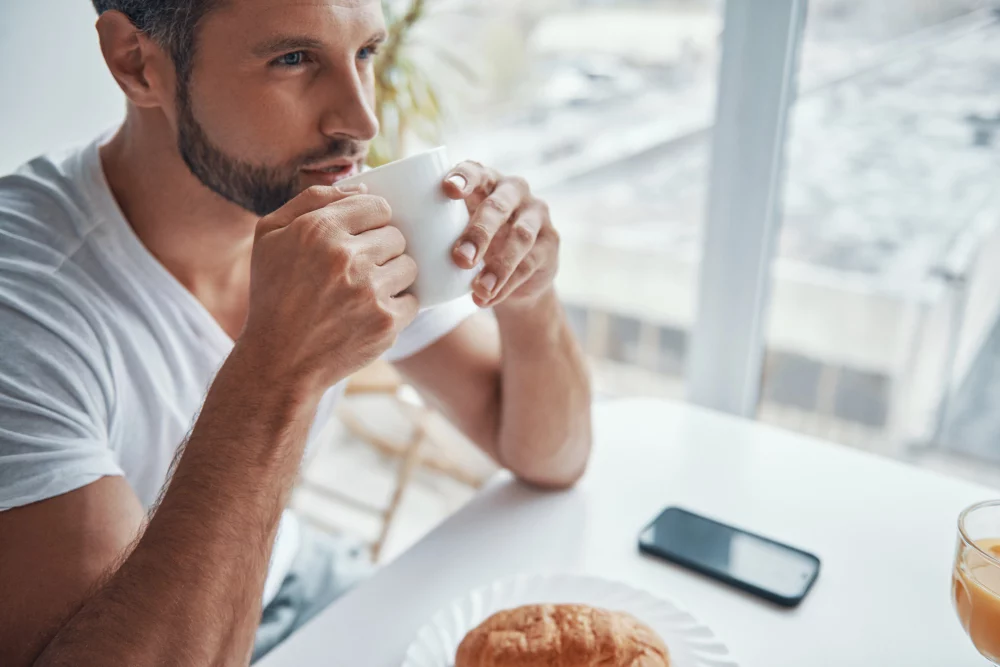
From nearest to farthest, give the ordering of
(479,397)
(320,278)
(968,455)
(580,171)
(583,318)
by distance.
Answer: (320,278)
(479,397)
(968,455)
(580,171)
(583,318)

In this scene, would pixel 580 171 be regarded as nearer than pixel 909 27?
No

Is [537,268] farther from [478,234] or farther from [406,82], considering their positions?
[406,82]

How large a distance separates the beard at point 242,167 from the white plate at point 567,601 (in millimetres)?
496

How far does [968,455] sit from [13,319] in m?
1.56

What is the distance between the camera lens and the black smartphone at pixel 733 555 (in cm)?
89

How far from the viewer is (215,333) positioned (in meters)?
1.04

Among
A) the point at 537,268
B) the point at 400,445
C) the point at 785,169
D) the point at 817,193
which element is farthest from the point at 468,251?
the point at 400,445

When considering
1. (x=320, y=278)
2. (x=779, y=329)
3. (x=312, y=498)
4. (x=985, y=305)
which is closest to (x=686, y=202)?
(x=779, y=329)

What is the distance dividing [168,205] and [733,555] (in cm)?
80

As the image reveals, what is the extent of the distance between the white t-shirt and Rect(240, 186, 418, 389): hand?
18 centimetres

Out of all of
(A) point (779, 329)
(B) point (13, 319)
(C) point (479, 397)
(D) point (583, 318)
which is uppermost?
(B) point (13, 319)

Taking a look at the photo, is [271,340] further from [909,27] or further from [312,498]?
[312,498]

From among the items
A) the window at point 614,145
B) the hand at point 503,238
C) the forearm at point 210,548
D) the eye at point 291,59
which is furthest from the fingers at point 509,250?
the window at point 614,145

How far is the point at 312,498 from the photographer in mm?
2594
